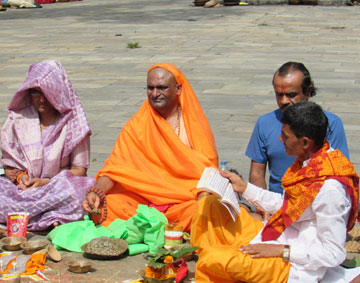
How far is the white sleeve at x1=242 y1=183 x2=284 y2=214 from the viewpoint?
3.83 meters

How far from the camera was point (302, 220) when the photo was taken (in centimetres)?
354

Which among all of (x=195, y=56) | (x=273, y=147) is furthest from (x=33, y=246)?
(x=195, y=56)

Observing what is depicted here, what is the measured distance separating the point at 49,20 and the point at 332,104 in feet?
43.1

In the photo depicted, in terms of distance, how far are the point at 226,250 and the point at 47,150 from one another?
6.81 feet

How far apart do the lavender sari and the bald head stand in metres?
0.59

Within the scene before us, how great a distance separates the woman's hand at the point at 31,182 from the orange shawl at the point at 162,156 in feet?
1.46

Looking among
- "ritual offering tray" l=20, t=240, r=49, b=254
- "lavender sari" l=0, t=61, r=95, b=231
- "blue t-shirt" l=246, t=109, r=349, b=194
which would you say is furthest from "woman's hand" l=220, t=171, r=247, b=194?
"lavender sari" l=0, t=61, r=95, b=231

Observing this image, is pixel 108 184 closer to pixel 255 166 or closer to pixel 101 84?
pixel 255 166

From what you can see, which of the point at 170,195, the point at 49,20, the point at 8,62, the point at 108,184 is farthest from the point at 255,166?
the point at 49,20

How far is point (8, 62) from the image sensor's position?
504 inches

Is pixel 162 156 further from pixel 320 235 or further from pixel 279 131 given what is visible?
pixel 320 235

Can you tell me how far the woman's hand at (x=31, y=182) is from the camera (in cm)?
502

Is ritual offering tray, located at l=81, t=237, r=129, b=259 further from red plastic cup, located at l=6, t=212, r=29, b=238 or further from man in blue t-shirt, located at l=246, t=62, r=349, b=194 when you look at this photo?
man in blue t-shirt, located at l=246, t=62, r=349, b=194

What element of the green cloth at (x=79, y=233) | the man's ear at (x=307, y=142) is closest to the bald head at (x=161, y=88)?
the green cloth at (x=79, y=233)
